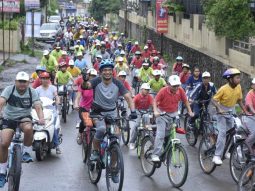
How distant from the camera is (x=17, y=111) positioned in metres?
9.78

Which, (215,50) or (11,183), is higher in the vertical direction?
(215,50)

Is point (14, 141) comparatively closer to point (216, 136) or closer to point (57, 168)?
point (57, 168)

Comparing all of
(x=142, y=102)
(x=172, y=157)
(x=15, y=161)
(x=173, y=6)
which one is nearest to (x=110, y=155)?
(x=172, y=157)

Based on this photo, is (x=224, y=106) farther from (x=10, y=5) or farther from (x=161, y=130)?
(x=10, y=5)

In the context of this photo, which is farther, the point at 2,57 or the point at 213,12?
the point at 2,57

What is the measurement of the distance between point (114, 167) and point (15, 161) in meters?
1.49

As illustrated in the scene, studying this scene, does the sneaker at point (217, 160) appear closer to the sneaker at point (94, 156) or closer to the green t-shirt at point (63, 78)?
the sneaker at point (94, 156)

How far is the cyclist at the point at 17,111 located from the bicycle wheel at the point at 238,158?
3.35 metres

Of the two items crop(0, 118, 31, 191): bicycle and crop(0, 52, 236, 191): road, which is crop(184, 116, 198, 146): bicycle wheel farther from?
crop(0, 118, 31, 191): bicycle

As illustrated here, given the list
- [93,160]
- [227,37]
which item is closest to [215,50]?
[227,37]

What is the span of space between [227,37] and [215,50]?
8.18 feet

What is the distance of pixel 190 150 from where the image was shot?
46.6ft

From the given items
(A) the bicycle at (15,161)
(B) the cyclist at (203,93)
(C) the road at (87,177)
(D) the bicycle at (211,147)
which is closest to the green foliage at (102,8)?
(B) the cyclist at (203,93)

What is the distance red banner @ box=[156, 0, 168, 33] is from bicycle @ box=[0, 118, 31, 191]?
3011 cm
